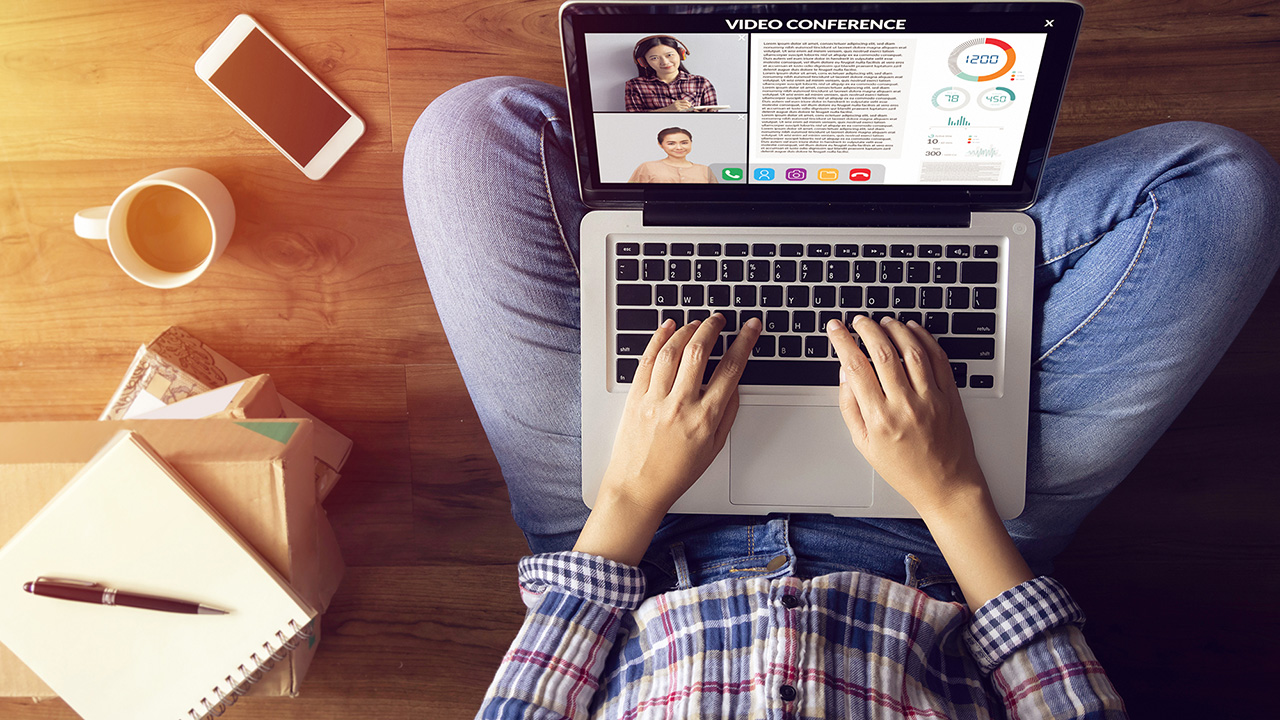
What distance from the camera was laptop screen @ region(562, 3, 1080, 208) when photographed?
1.96ft

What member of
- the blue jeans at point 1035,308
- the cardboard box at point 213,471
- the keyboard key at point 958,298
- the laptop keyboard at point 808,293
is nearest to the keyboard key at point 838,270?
the laptop keyboard at point 808,293

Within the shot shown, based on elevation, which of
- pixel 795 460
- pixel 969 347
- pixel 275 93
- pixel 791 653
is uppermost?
pixel 275 93

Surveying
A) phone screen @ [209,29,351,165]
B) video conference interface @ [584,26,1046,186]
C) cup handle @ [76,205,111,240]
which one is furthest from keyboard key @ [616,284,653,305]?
cup handle @ [76,205,111,240]

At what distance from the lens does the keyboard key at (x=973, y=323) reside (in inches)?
28.5

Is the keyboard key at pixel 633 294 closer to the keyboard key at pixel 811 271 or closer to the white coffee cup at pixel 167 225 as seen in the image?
the keyboard key at pixel 811 271

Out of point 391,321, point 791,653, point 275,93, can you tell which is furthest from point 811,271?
point 275,93

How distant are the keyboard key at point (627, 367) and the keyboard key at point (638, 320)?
3 cm

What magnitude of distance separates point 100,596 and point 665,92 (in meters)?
0.77

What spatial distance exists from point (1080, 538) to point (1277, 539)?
27 centimetres

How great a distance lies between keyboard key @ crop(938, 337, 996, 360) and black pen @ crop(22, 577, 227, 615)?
824mm

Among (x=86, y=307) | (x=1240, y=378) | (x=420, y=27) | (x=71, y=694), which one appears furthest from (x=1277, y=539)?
(x=86, y=307)

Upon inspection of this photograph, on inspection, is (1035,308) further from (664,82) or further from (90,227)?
(90,227)

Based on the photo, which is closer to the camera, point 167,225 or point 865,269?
point 865,269

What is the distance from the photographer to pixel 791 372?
2.42ft
